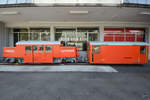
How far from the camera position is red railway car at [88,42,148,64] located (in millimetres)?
9086

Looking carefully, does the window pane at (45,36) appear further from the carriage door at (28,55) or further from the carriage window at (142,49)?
the carriage window at (142,49)

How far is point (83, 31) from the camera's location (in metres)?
14.0

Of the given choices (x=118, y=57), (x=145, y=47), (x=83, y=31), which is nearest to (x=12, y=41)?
(x=83, y=31)

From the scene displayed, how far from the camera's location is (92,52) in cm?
935

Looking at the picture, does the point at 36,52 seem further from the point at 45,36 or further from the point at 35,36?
the point at 35,36

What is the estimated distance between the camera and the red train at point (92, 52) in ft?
29.9

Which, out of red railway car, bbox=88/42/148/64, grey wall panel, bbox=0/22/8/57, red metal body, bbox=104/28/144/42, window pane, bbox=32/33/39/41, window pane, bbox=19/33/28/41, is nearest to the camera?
red railway car, bbox=88/42/148/64

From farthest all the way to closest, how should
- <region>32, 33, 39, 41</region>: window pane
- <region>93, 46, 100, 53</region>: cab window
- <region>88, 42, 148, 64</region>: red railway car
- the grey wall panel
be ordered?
<region>32, 33, 39, 41</region>: window pane, the grey wall panel, <region>93, 46, 100, 53</region>: cab window, <region>88, 42, 148, 64</region>: red railway car

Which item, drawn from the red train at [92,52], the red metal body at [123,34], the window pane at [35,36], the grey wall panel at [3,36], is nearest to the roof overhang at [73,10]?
the grey wall panel at [3,36]

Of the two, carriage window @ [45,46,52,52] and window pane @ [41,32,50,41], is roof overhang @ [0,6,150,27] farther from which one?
carriage window @ [45,46,52,52]

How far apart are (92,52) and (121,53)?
8.99 feet

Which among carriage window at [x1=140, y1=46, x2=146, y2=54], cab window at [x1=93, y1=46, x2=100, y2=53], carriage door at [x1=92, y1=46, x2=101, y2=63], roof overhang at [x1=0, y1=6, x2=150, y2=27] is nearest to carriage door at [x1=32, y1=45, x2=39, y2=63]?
roof overhang at [x1=0, y1=6, x2=150, y2=27]

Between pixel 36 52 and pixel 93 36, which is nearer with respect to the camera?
pixel 36 52

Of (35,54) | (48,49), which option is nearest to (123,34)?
(48,49)
